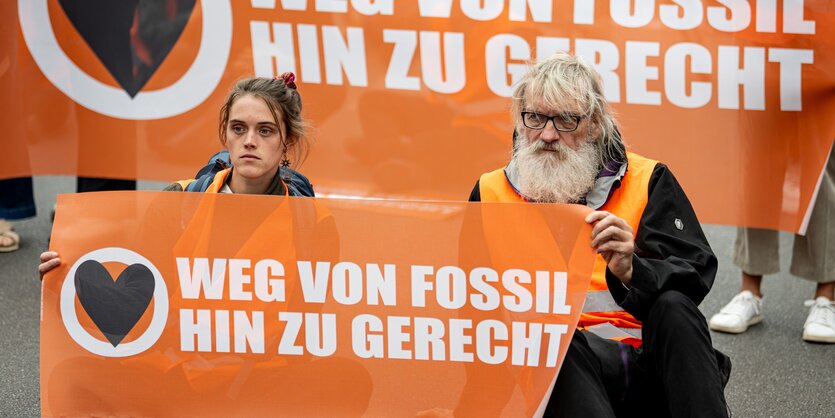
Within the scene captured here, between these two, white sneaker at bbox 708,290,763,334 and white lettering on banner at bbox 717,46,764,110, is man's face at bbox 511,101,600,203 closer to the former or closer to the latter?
white lettering on banner at bbox 717,46,764,110

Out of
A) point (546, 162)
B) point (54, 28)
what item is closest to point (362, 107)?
point (54, 28)

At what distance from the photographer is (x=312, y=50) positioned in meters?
5.11

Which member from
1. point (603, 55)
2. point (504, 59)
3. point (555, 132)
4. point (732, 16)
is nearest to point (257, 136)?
point (555, 132)

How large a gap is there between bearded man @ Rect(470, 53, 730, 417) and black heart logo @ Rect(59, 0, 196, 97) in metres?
2.43

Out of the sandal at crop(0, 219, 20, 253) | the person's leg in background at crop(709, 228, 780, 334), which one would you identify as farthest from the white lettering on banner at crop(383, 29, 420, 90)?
the sandal at crop(0, 219, 20, 253)

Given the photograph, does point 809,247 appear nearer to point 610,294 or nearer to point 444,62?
point 444,62

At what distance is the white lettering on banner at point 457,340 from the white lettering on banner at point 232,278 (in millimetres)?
234

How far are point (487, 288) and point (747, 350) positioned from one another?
2330 mm

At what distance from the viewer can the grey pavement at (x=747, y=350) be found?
4062 millimetres

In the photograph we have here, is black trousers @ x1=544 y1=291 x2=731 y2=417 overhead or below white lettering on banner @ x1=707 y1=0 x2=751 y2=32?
below

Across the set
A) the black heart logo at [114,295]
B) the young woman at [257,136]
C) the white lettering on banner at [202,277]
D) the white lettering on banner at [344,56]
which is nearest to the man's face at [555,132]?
the young woman at [257,136]

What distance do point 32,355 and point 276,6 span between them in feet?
6.16

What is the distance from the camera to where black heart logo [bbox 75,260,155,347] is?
2949 millimetres

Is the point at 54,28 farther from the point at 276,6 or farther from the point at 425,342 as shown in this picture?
the point at 425,342
